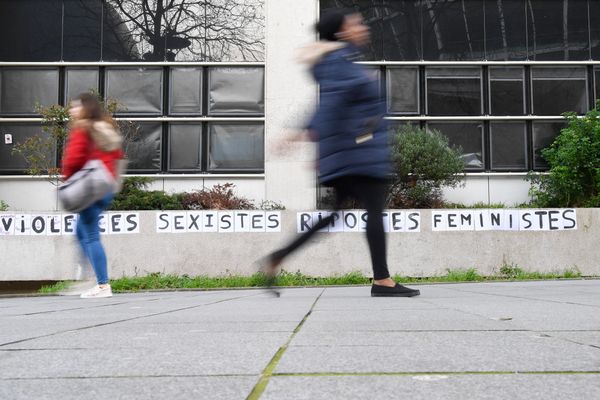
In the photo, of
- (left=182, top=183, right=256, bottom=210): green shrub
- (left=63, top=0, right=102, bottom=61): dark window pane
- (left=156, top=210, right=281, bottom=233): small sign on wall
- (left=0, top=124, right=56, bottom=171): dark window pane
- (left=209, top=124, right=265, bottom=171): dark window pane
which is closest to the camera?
(left=156, top=210, right=281, bottom=233): small sign on wall

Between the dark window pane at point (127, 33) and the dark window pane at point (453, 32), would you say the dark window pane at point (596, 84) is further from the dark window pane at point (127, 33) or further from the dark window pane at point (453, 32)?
the dark window pane at point (127, 33)

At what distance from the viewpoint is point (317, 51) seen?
4914mm

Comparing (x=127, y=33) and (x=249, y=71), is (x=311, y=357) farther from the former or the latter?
(x=127, y=33)

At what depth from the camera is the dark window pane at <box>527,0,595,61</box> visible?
17109mm

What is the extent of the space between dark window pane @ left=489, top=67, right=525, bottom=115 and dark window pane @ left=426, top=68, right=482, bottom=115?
375mm

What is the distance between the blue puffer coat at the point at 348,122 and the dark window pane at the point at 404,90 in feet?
41.0

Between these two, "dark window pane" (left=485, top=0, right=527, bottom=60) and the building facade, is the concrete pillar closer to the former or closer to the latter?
the building facade

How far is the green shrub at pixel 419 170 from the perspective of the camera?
15.2 metres

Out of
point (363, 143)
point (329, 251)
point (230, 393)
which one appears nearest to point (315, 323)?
point (363, 143)

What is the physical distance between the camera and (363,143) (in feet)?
15.3

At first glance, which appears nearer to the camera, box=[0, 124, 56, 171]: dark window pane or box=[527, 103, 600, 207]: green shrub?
box=[527, 103, 600, 207]: green shrub

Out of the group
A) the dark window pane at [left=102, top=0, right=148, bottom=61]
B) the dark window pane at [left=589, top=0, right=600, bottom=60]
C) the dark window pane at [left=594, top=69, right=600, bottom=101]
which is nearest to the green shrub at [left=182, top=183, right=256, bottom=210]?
the dark window pane at [left=102, top=0, right=148, bottom=61]

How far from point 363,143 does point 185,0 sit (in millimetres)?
13539

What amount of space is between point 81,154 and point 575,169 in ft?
38.9
